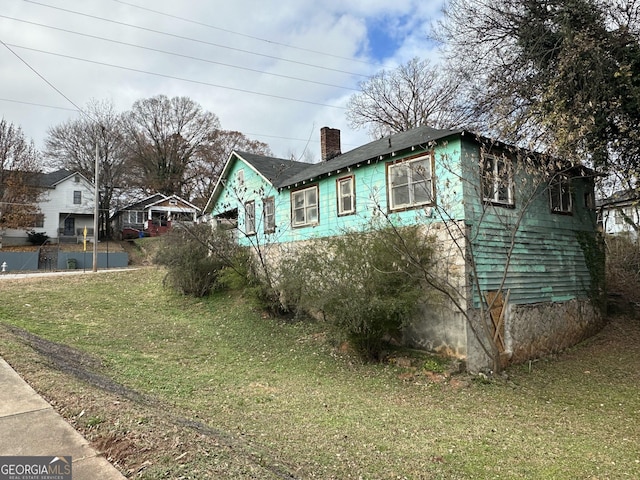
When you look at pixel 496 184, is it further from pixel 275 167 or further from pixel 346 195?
pixel 275 167

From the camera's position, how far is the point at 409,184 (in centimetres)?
1062

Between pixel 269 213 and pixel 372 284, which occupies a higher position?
pixel 269 213

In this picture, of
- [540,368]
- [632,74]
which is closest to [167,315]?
[540,368]

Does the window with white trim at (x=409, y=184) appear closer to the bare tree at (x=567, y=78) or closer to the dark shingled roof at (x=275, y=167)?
the bare tree at (x=567, y=78)

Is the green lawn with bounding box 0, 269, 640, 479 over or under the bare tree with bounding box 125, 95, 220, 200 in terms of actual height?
under

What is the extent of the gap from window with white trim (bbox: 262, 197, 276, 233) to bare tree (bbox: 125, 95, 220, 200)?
29148 millimetres

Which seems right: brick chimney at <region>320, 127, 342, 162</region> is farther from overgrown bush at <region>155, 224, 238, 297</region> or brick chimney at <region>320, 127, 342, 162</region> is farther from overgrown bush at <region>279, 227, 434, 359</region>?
overgrown bush at <region>279, 227, 434, 359</region>

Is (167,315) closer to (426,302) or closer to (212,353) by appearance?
(212,353)

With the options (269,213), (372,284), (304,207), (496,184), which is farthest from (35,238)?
(496,184)

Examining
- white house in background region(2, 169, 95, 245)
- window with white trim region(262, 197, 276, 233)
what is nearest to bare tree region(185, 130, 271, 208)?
white house in background region(2, 169, 95, 245)

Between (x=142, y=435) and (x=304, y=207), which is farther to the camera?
(x=304, y=207)

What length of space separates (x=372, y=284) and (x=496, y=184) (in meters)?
3.92

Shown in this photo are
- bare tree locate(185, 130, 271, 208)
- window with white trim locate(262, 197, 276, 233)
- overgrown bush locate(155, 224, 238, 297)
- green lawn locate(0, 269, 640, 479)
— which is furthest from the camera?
bare tree locate(185, 130, 271, 208)

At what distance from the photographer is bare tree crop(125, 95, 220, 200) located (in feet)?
138
